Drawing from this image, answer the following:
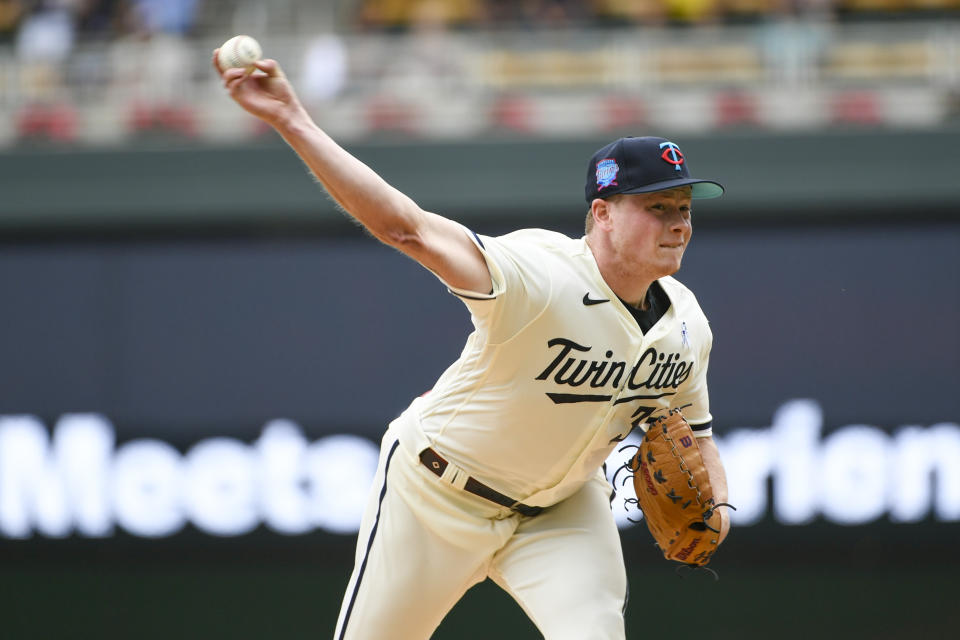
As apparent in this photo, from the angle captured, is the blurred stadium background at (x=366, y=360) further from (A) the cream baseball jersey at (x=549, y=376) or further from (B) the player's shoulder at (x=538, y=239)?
(B) the player's shoulder at (x=538, y=239)

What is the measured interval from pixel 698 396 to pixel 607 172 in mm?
853

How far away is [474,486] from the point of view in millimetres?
3541

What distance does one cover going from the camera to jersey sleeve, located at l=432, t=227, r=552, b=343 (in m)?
3.04

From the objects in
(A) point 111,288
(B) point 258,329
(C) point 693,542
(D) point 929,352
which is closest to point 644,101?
(D) point 929,352

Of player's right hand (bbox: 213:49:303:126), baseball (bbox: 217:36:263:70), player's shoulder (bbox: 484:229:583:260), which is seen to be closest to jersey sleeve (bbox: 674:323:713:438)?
player's shoulder (bbox: 484:229:583:260)

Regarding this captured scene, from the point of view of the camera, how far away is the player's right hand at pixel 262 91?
263 centimetres

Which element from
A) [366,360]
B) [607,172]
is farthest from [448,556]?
[366,360]

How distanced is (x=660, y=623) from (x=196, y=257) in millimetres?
3825

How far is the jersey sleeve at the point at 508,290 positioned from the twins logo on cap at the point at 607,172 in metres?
0.30

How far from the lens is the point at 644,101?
8.12m

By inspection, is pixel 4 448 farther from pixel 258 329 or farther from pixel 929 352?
pixel 929 352

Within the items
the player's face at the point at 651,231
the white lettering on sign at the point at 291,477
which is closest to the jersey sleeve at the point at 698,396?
the player's face at the point at 651,231

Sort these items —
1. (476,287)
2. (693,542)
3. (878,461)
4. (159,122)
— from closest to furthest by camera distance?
(476,287), (693,542), (878,461), (159,122)

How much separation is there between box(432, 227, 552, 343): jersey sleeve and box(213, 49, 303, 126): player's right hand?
59 cm
